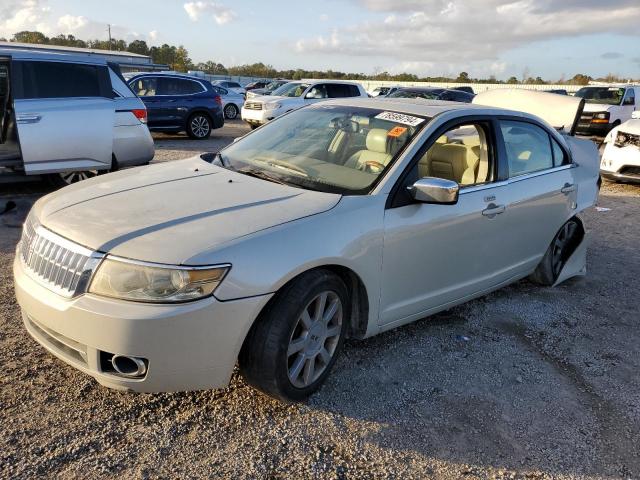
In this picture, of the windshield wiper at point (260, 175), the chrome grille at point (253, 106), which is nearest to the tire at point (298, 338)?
the windshield wiper at point (260, 175)

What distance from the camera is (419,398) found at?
3.16 m

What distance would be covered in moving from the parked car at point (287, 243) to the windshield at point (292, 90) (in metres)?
13.4

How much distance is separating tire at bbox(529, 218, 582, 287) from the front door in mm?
738

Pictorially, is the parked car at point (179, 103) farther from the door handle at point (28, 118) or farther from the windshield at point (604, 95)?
the windshield at point (604, 95)

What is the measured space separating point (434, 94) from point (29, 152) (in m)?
17.0

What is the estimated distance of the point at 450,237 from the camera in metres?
3.59

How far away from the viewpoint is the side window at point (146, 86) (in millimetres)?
14102

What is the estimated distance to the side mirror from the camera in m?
3.18

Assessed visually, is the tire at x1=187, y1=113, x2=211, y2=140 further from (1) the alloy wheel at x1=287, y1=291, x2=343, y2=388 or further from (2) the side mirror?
(1) the alloy wheel at x1=287, y1=291, x2=343, y2=388

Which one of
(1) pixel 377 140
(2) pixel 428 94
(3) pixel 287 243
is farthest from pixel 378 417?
(2) pixel 428 94

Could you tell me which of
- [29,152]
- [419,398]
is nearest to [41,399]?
[419,398]

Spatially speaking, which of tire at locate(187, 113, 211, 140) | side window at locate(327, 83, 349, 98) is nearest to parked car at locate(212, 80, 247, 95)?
side window at locate(327, 83, 349, 98)

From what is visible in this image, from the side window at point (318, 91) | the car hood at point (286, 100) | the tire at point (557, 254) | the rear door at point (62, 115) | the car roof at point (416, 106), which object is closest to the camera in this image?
the car roof at point (416, 106)

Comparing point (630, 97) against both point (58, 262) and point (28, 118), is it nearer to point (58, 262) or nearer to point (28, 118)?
point (28, 118)
